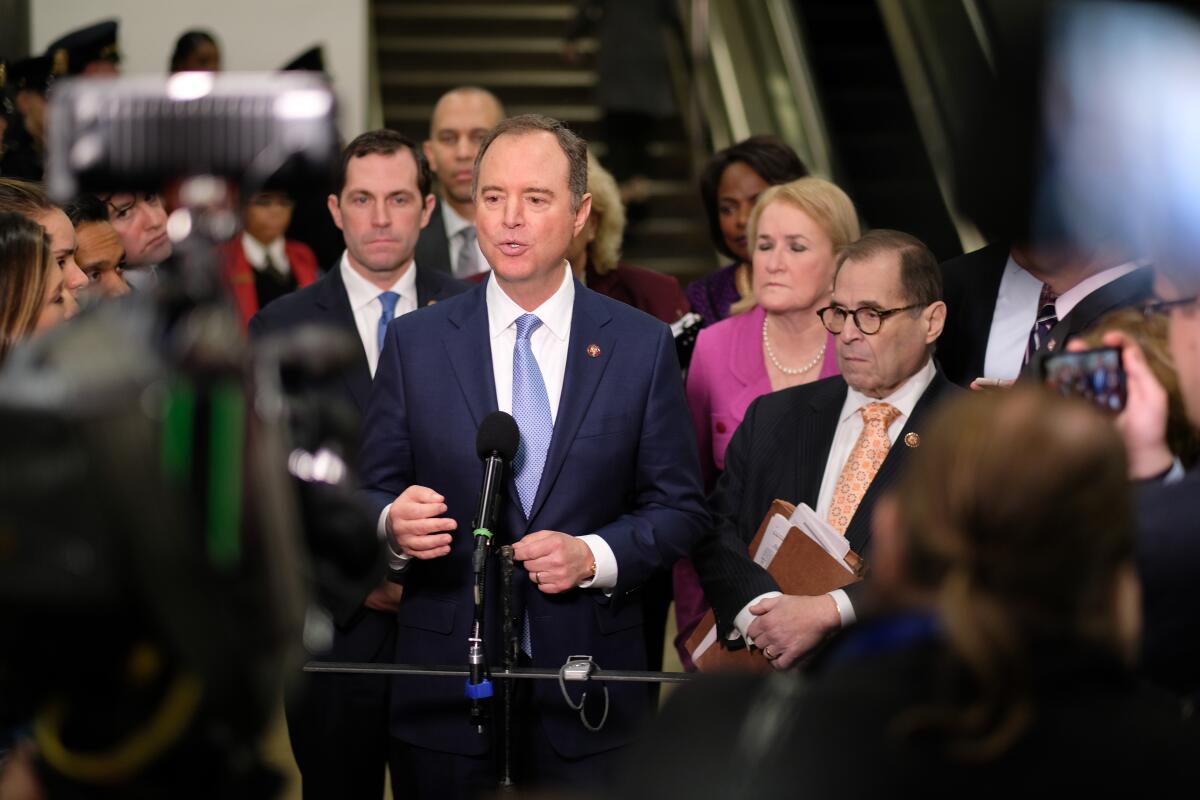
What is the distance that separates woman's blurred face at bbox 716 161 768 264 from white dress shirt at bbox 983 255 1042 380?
1250 mm

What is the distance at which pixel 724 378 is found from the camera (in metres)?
4.08

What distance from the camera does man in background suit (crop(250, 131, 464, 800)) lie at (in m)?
3.55

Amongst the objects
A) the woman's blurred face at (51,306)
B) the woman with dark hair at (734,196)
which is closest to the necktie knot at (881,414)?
the woman with dark hair at (734,196)

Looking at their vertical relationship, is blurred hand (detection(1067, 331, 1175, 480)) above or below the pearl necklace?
A: below

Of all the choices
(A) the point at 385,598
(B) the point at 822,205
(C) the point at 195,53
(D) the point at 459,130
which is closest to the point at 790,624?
(A) the point at 385,598

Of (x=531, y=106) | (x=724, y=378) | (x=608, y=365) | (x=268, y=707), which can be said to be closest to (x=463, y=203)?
(x=724, y=378)

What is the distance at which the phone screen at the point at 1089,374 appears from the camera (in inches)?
88.0

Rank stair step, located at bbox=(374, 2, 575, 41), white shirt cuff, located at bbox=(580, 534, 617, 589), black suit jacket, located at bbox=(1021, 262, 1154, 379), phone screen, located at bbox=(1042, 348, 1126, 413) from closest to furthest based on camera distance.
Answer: phone screen, located at bbox=(1042, 348, 1126, 413) → white shirt cuff, located at bbox=(580, 534, 617, 589) → black suit jacket, located at bbox=(1021, 262, 1154, 379) → stair step, located at bbox=(374, 2, 575, 41)

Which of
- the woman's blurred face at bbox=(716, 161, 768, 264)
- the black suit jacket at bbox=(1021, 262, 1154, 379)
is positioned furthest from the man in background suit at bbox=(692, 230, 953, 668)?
the woman's blurred face at bbox=(716, 161, 768, 264)

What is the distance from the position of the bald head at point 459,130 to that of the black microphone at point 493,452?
98.7 inches

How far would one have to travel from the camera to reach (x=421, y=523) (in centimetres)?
289

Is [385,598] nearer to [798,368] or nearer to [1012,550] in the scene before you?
[798,368]

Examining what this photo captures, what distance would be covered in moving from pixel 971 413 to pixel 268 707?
0.81m

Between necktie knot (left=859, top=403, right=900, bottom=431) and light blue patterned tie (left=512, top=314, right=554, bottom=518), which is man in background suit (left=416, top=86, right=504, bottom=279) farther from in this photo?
necktie knot (left=859, top=403, right=900, bottom=431)
